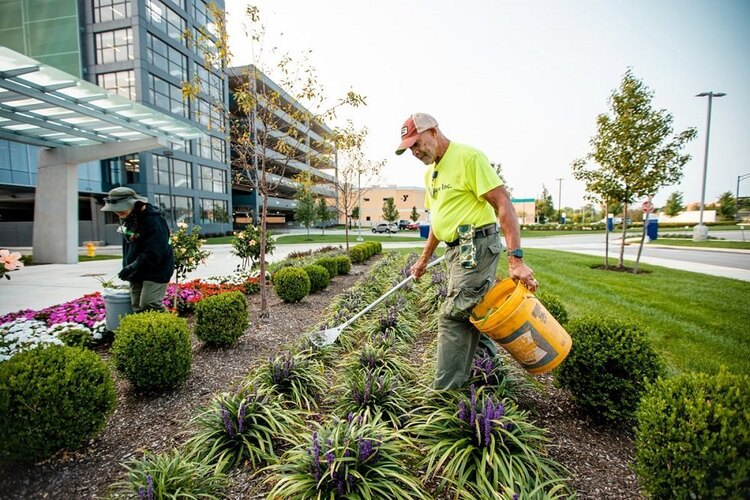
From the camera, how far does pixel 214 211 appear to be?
3475 cm

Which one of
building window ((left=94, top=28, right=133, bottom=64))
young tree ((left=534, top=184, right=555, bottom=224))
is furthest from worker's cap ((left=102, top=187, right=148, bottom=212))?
young tree ((left=534, top=184, right=555, bottom=224))

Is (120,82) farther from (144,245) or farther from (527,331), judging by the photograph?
(527,331)

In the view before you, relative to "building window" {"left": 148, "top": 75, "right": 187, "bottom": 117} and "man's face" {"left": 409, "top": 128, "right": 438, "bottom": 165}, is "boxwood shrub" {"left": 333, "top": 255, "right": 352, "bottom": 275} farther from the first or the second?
"building window" {"left": 148, "top": 75, "right": 187, "bottom": 117}

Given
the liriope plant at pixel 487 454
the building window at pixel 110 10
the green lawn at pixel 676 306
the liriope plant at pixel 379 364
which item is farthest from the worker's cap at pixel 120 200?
the building window at pixel 110 10

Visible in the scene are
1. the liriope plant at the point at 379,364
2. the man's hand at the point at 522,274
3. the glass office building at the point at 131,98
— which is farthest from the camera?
the glass office building at the point at 131,98

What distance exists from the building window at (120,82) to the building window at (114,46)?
104 centimetres

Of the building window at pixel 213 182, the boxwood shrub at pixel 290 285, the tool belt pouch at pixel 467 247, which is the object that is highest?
the building window at pixel 213 182

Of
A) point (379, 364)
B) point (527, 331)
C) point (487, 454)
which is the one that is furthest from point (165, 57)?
point (487, 454)

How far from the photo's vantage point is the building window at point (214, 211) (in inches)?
1323

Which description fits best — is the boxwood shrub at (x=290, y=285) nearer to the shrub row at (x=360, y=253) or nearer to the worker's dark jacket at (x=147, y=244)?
the worker's dark jacket at (x=147, y=244)

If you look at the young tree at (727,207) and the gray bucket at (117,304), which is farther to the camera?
the young tree at (727,207)

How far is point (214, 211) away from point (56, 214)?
21248 millimetres

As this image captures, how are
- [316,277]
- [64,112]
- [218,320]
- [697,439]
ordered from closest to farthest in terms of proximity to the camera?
[697,439]
[218,320]
[316,277]
[64,112]

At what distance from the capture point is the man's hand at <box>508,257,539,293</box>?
2.40m
